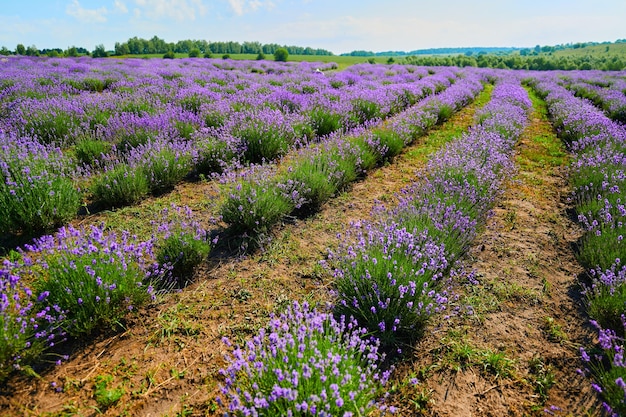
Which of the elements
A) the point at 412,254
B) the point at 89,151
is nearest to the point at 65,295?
the point at 412,254

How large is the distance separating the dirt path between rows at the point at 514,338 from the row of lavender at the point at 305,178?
2.18 m

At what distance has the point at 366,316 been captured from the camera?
271 cm

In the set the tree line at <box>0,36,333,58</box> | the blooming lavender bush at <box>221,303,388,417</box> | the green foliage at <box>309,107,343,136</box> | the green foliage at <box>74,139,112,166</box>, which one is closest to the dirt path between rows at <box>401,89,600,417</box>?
the blooming lavender bush at <box>221,303,388,417</box>

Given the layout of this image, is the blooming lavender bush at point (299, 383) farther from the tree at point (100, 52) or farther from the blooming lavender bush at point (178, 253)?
the tree at point (100, 52)

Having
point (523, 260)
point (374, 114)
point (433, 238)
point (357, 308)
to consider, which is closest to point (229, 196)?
point (357, 308)

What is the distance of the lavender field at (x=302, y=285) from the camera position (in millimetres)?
2193

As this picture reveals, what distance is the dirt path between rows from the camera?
234cm

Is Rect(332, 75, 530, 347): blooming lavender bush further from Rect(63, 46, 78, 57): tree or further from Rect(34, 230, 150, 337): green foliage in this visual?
Rect(63, 46, 78, 57): tree

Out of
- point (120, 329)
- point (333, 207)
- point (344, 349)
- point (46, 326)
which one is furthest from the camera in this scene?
point (333, 207)

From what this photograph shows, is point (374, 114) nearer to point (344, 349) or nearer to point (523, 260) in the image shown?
point (523, 260)

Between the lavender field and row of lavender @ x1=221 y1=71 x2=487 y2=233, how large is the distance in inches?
1.5

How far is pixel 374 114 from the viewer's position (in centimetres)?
953

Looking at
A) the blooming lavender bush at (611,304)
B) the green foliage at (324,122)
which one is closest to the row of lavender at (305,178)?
the green foliage at (324,122)

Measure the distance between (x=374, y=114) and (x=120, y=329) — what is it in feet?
27.4
